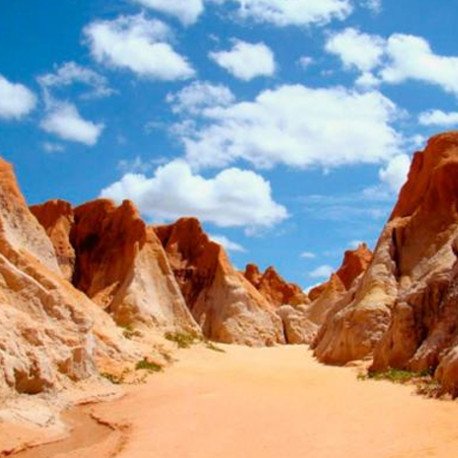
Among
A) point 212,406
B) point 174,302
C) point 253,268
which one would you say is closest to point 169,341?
point 174,302

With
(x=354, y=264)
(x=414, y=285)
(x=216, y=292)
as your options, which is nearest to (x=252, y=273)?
(x=354, y=264)

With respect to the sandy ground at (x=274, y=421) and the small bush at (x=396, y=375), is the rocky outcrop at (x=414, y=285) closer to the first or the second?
the small bush at (x=396, y=375)

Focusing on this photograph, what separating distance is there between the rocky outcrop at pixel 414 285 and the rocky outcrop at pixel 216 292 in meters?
13.2

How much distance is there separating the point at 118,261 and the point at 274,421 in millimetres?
29506

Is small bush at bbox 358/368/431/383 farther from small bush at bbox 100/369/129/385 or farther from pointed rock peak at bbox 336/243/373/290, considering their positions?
pointed rock peak at bbox 336/243/373/290

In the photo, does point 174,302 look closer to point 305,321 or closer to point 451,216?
point 451,216

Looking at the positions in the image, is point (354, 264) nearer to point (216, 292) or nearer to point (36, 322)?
point (216, 292)

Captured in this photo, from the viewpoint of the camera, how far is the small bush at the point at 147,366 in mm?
20884

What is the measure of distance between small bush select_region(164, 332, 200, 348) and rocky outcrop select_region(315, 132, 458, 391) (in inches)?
242

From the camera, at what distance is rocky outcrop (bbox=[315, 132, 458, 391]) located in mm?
19172

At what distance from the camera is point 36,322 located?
636 inches

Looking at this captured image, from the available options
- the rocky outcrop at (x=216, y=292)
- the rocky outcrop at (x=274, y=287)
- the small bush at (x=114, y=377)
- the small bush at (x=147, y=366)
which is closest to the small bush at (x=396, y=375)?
the small bush at (x=147, y=366)

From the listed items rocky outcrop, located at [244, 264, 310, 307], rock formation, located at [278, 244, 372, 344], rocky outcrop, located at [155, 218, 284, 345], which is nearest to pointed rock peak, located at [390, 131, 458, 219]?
rock formation, located at [278, 244, 372, 344]

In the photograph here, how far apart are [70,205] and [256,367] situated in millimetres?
27248
